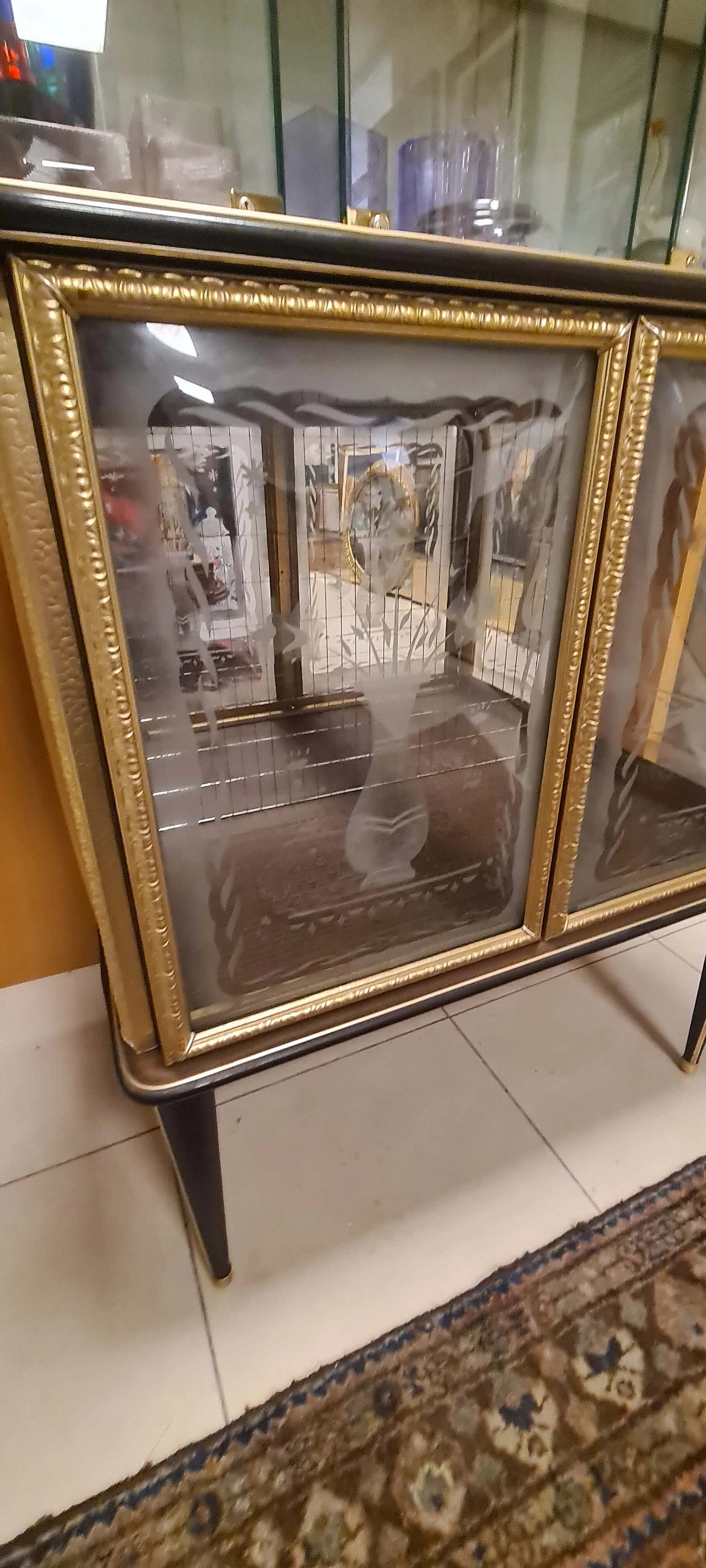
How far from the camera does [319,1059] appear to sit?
1.14 m

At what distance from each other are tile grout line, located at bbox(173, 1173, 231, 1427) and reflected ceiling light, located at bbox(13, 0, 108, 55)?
1.24m

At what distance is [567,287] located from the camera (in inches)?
20.2

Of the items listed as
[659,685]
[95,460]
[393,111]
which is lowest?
[659,685]

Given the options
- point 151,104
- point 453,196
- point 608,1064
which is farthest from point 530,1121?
point 151,104

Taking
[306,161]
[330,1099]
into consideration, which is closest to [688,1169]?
[330,1099]

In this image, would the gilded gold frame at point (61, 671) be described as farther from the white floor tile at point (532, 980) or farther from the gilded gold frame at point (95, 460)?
the white floor tile at point (532, 980)

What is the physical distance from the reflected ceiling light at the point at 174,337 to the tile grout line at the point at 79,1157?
97 cm

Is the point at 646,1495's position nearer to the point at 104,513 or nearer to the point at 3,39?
the point at 104,513

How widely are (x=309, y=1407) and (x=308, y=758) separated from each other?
0.66 m

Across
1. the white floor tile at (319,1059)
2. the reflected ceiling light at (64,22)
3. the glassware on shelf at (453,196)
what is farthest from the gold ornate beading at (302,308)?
the white floor tile at (319,1059)

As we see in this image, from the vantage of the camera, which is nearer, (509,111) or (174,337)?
(174,337)

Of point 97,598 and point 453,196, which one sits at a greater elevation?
point 453,196

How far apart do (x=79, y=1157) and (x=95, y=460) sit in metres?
0.92

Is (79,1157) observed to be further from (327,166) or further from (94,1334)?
(327,166)
